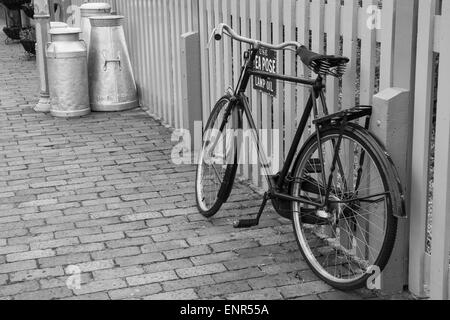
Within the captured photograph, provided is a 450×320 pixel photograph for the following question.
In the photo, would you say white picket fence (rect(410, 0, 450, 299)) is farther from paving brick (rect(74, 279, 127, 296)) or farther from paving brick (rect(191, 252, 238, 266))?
paving brick (rect(74, 279, 127, 296))

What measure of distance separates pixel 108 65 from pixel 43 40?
3.27ft

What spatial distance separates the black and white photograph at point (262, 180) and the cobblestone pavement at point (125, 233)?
2cm

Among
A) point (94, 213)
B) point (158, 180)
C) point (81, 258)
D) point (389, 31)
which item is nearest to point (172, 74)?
point (158, 180)

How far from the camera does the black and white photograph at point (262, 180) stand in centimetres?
370

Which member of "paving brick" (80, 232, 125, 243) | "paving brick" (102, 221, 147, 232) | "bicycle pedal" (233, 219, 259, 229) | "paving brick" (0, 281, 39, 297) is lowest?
"paving brick" (0, 281, 39, 297)

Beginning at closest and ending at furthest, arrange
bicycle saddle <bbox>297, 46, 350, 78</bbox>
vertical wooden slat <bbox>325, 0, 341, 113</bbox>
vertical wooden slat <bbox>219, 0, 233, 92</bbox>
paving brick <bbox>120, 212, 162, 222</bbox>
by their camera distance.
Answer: bicycle saddle <bbox>297, 46, 350, 78</bbox>, vertical wooden slat <bbox>325, 0, 341, 113</bbox>, paving brick <bbox>120, 212, 162, 222</bbox>, vertical wooden slat <bbox>219, 0, 233, 92</bbox>

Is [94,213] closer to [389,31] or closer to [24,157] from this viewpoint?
[24,157]

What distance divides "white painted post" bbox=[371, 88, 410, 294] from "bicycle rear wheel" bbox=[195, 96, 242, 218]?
1.29 metres

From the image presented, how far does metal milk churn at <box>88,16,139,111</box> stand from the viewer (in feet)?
28.1

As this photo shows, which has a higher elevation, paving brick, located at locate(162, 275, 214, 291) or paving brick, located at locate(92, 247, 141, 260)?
paving brick, located at locate(92, 247, 141, 260)

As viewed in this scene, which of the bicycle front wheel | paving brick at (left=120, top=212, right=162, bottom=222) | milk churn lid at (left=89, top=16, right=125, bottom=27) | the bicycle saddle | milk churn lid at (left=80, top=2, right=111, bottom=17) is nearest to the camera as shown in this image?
the bicycle front wheel

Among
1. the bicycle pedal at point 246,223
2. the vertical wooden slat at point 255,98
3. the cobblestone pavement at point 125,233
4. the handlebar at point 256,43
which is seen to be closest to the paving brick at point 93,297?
the cobblestone pavement at point 125,233

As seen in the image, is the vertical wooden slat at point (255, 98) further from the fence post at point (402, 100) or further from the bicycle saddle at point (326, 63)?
the fence post at point (402, 100)

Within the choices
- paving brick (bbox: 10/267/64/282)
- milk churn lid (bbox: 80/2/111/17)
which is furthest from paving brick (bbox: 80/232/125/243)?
milk churn lid (bbox: 80/2/111/17)
